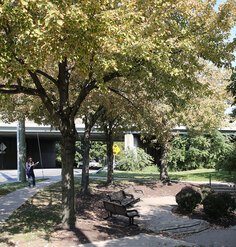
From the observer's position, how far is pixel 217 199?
578 inches

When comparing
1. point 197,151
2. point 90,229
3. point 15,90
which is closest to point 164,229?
point 90,229

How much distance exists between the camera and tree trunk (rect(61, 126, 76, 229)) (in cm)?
1137

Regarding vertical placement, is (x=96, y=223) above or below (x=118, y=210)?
below

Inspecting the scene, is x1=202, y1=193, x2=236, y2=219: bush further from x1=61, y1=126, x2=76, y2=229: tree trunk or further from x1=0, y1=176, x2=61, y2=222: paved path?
x1=0, y1=176, x2=61, y2=222: paved path

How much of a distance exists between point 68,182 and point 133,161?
3406 centimetres

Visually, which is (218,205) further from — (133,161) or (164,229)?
(133,161)

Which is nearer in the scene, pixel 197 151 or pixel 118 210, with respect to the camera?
pixel 118 210

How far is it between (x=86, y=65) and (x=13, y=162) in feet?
201

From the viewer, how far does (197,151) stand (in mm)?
47094

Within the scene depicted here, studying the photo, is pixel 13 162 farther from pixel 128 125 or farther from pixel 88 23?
pixel 88 23

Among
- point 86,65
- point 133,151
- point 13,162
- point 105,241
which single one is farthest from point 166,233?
point 13,162

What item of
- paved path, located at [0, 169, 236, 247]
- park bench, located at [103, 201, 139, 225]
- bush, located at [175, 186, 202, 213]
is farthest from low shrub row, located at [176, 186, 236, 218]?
park bench, located at [103, 201, 139, 225]

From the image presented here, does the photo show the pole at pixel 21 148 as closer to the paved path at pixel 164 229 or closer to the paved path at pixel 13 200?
the paved path at pixel 13 200

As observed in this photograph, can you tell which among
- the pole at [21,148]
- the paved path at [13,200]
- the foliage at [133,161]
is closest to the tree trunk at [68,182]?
the paved path at [13,200]
